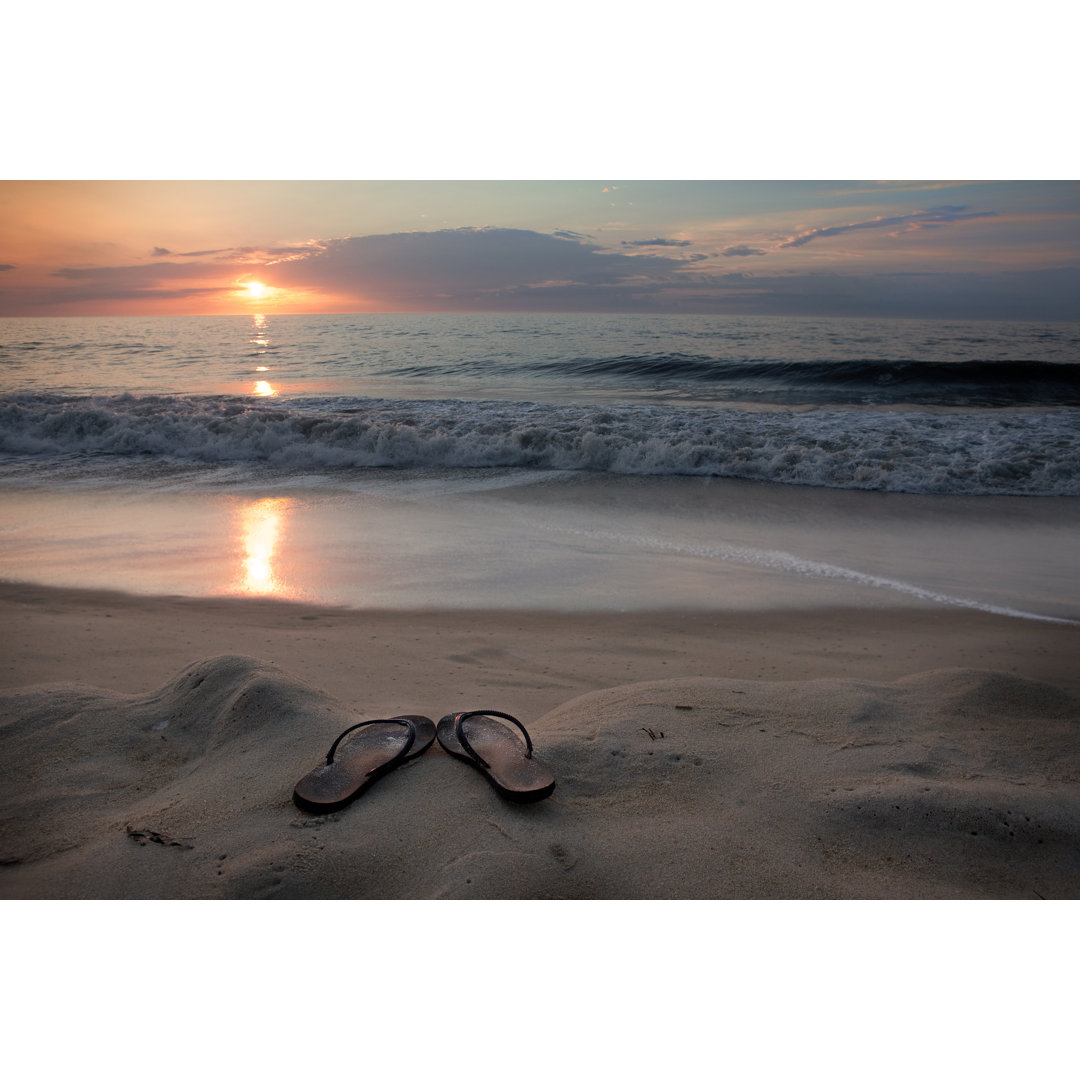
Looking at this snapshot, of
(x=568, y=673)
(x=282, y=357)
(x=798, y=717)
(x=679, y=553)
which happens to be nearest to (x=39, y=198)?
(x=568, y=673)

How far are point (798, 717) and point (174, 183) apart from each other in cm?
363

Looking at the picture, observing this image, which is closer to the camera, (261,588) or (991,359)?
(261,588)

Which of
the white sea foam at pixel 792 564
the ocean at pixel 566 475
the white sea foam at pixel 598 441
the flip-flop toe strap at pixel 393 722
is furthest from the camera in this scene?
the white sea foam at pixel 598 441

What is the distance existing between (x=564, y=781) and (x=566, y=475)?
5789mm

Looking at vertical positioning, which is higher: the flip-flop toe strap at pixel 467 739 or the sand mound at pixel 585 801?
the flip-flop toe strap at pixel 467 739

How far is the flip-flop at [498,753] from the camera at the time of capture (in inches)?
71.0

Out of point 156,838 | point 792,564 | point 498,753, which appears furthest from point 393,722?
point 792,564

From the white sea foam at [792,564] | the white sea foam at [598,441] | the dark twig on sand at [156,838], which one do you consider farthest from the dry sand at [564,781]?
the white sea foam at [598,441]

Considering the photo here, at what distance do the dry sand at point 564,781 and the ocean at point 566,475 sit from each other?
1.07 meters

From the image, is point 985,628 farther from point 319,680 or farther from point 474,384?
point 474,384

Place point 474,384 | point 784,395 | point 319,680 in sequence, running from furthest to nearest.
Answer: point 474,384
point 784,395
point 319,680

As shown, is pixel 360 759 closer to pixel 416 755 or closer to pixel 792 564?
pixel 416 755

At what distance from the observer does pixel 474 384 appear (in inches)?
565

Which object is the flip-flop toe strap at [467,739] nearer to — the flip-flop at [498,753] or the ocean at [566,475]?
the flip-flop at [498,753]
